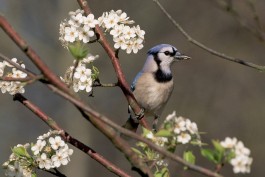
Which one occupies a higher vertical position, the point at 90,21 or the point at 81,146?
the point at 90,21

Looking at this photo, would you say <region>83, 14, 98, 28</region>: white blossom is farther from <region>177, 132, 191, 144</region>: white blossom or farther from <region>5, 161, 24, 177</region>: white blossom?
<region>177, 132, 191, 144</region>: white blossom

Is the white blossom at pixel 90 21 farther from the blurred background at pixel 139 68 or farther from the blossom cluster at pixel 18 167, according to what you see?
the blurred background at pixel 139 68

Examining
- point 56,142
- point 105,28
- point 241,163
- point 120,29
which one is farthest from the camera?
point 105,28

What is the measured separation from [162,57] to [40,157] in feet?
8.42

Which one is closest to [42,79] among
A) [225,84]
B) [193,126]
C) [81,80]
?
[193,126]

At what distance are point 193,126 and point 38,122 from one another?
448 inches

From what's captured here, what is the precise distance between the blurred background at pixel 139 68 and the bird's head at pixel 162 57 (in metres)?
6.40

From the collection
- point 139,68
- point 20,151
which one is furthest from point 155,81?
point 139,68

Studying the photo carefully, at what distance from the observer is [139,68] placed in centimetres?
1262

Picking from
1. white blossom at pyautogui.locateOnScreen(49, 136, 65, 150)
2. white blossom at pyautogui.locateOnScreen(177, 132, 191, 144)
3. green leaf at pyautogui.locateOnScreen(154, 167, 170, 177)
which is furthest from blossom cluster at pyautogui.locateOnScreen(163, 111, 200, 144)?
white blossom at pyautogui.locateOnScreen(49, 136, 65, 150)

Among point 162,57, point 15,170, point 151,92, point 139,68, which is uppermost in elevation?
point 139,68

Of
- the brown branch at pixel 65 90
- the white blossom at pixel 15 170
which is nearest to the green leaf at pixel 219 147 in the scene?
the brown branch at pixel 65 90

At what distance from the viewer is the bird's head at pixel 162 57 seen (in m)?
4.83

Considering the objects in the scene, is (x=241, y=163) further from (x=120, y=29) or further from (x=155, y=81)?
(x=155, y=81)
